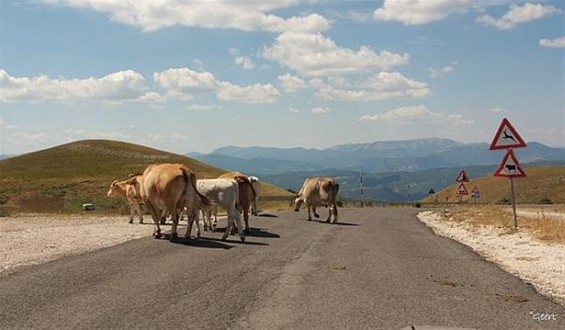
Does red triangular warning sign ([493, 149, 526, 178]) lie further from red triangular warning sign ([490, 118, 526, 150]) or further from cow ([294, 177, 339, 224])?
cow ([294, 177, 339, 224])

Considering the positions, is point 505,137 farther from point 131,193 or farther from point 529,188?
point 529,188

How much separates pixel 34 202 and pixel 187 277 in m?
50.4

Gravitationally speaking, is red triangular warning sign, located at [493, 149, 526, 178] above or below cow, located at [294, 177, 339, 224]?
above

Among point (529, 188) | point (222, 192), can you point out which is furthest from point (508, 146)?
point (529, 188)

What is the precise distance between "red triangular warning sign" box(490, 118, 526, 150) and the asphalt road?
6615 mm

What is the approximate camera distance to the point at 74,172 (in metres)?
82.1

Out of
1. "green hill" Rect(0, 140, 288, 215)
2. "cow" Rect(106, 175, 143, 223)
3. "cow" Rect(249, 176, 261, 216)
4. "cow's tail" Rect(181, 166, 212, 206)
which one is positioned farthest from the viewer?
"green hill" Rect(0, 140, 288, 215)

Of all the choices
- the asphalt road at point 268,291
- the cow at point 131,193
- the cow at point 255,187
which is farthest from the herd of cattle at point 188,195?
the cow at point 255,187

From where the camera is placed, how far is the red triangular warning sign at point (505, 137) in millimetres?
19969

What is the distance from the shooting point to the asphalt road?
302 inches

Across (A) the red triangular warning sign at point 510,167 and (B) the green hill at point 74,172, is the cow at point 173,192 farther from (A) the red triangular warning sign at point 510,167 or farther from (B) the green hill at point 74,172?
(B) the green hill at point 74,172

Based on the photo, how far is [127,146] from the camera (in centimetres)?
11325

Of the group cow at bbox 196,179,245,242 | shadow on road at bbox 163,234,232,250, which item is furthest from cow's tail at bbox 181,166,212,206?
shadow on road at bbox 163,234,232,250

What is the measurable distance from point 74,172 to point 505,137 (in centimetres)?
7211
